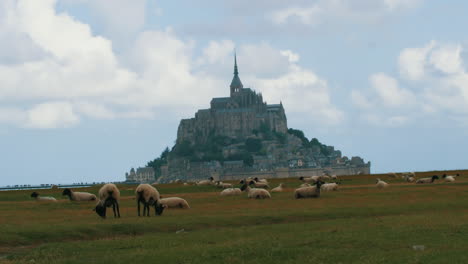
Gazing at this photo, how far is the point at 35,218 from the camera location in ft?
108

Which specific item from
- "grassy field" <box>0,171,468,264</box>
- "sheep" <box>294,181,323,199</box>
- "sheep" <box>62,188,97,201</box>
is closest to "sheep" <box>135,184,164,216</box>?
"grassy field" <box>0,171,468,264</box>

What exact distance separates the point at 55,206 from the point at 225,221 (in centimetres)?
1625

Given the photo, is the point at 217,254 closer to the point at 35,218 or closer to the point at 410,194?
the point at 35,218

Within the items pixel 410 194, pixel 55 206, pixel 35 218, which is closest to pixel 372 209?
pixel 410 194

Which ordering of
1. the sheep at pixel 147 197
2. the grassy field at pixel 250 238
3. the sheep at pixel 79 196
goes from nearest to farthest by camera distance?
the grassy field at pixel 250 238, the sheep at pixel 147 197, the sheep at pixel 79 196

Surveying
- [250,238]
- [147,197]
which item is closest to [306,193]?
[147,197]

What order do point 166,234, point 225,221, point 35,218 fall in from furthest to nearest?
point 35,218 → point 225,221 → point 166,234

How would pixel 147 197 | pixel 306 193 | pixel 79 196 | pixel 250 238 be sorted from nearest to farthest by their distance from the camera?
1. pixel 250 238
2. pixel 147 197
3. pixel 306 193
4. pixel 79 196

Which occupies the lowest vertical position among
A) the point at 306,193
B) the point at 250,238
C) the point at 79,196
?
the point at 250,238

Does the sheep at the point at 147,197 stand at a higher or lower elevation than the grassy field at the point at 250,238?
higher

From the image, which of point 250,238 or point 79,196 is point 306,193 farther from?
point 250,238

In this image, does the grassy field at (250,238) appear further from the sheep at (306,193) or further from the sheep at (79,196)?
the sheep at (79,196)

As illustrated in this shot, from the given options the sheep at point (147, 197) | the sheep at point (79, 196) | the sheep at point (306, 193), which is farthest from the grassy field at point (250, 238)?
the sheep at point (79, 196)

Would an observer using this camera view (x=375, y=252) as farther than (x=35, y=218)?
No
